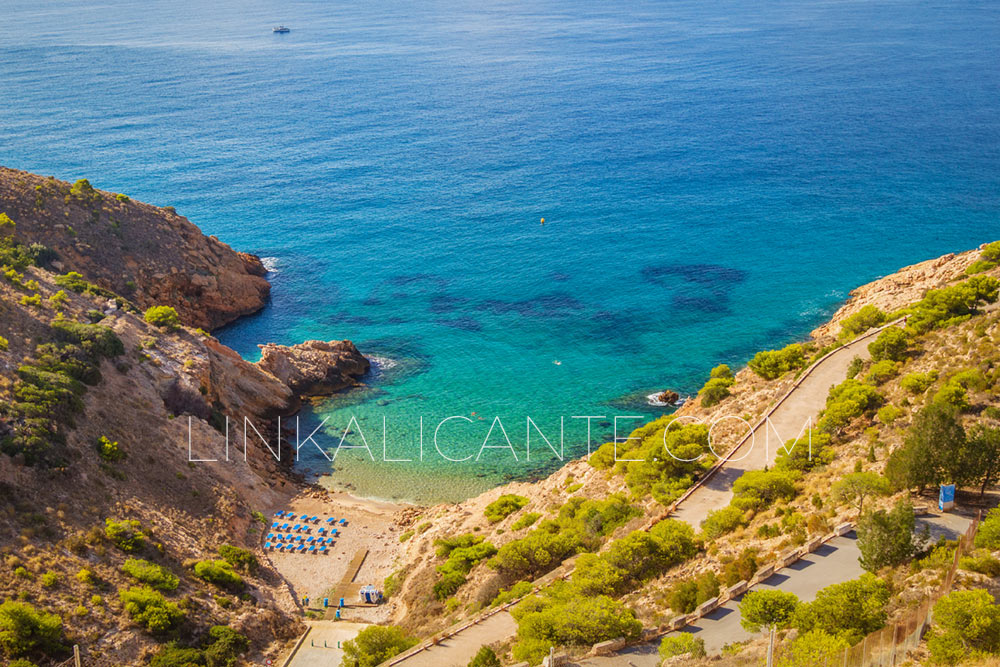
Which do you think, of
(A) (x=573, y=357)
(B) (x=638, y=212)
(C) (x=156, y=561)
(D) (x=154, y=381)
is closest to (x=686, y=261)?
(B) (x=638, y=212)

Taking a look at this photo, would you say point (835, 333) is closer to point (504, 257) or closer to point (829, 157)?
point (504, 257)

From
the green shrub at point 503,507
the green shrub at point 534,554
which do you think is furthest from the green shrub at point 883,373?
the green shrub at point 503,507

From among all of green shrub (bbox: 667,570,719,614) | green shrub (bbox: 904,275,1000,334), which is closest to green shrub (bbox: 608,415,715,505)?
green shrub (bbox: 667,570,719,614)

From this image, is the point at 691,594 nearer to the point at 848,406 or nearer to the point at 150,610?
the point at 848,406

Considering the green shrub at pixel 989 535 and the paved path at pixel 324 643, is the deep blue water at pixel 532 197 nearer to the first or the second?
the paved path at pixel 324 643

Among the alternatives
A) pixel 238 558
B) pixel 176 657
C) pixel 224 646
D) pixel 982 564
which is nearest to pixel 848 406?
pixel 982 564

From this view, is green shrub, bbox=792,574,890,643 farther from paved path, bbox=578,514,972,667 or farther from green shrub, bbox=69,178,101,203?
green shrub, bbox=69,178,101,203
